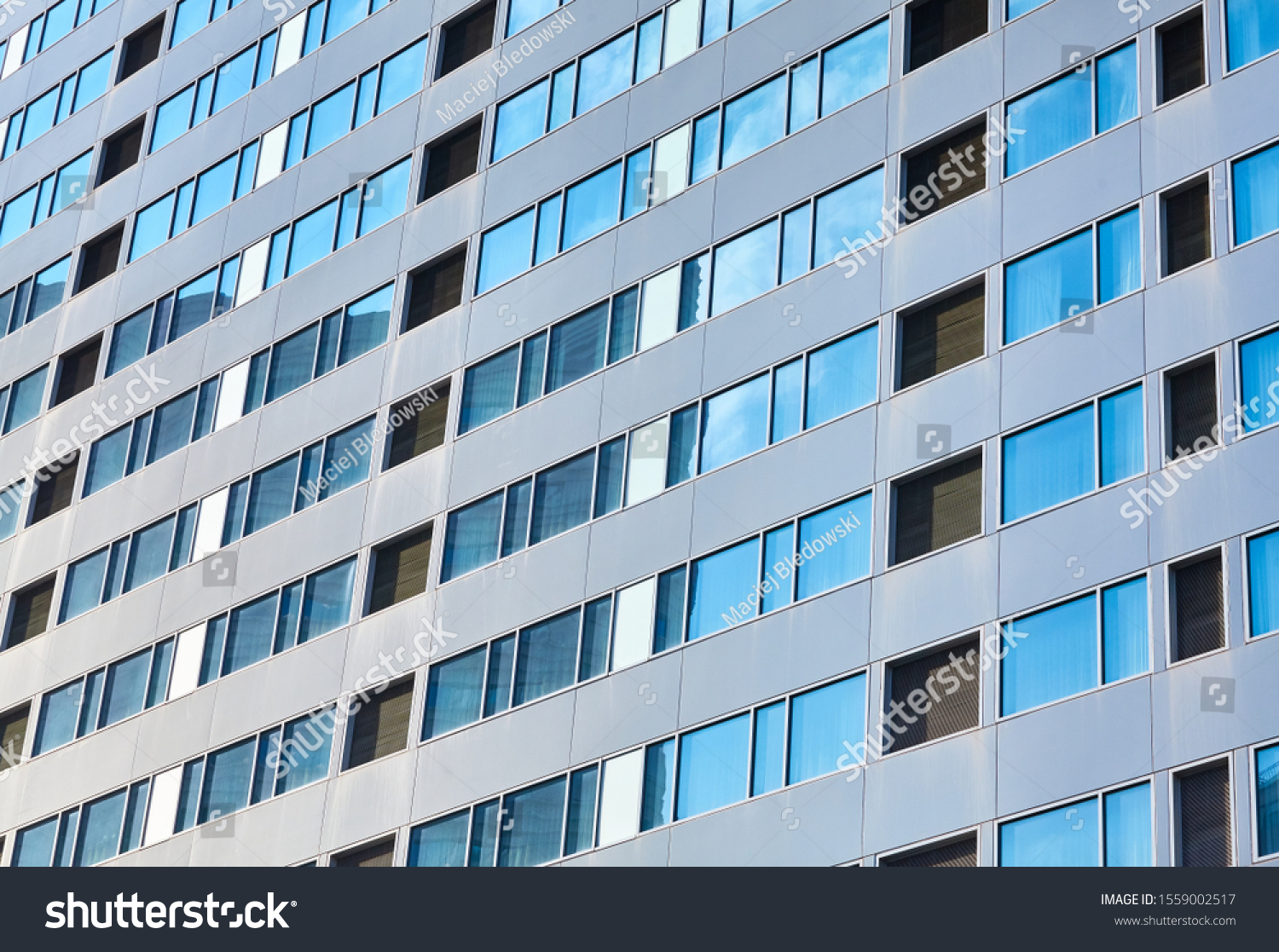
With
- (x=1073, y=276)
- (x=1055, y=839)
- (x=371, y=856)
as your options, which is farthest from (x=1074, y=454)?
(x=371, y=856)

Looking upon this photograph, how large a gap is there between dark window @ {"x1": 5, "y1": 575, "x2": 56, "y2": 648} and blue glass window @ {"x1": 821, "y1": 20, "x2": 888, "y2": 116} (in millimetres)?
24528

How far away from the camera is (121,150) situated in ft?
195

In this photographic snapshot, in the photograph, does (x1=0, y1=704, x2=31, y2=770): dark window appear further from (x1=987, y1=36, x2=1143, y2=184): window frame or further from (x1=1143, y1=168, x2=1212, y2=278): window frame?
(x1=1143, y1=168, x2=1212, y2=278): window frame

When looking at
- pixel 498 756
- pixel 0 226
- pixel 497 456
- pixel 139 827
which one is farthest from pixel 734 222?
pixel 0 226

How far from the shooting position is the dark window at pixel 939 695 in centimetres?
3384

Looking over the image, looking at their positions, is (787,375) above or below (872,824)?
above

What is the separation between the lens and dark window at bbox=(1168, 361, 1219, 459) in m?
33.1

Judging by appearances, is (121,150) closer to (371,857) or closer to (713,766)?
(371,857)

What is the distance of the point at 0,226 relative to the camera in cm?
6181

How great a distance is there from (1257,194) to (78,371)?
34.2m

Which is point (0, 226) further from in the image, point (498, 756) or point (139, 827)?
point (498, 756)

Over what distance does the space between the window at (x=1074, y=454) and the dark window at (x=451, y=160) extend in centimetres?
1821

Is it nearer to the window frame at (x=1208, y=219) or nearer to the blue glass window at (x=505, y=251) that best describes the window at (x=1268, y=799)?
the window frame at (x=1208, y=219)

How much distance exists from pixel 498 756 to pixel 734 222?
39.1 ft
